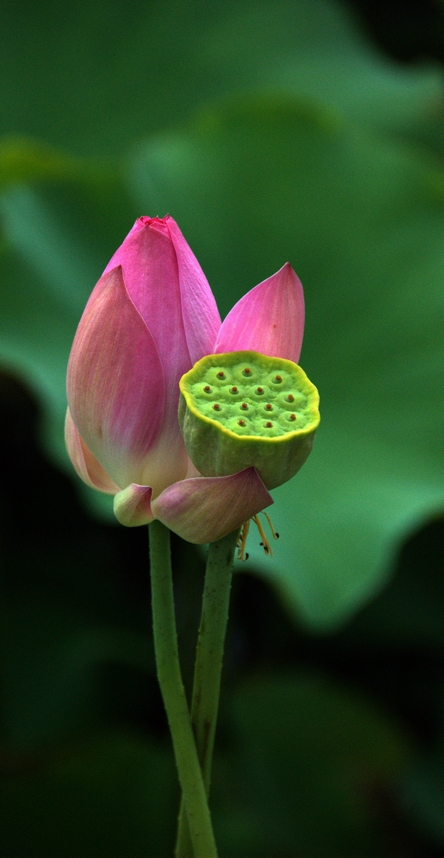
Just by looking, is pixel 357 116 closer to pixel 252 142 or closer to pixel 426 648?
pixel 252 142

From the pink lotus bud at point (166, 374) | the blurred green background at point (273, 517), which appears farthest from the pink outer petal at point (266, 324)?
the blurred green background at point (273, 517)

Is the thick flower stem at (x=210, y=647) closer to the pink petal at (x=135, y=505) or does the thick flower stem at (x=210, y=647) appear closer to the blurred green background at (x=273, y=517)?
the pink petal at (x=135, y=505)

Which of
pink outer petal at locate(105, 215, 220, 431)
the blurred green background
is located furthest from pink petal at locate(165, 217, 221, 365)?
the blurred green background

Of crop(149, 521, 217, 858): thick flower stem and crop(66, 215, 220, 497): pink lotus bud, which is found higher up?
crop(66, 215, 220, 497): pink lotus bud

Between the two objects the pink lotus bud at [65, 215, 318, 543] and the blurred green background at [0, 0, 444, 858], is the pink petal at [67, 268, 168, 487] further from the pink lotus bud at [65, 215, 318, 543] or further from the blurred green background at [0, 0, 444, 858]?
→ the blurred green background at [0, 0, 444, 858]

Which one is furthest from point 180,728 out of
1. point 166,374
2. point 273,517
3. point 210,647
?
point 273,517

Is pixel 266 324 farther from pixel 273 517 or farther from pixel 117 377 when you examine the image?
pixel 273 517
